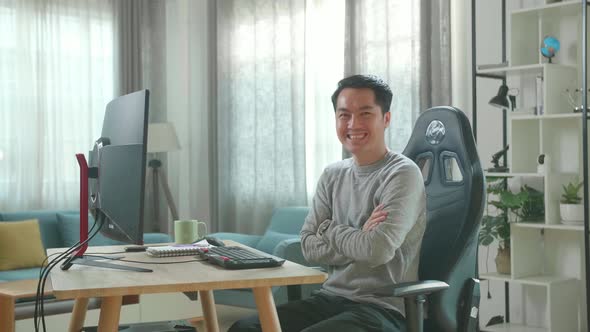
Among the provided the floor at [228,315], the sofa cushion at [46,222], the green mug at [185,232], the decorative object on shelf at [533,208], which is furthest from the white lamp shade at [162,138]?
the green mug at [185,232]

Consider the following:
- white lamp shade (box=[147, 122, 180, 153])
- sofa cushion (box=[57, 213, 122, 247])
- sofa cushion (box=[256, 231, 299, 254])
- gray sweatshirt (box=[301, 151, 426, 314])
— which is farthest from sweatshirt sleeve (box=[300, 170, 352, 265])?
white lamp shade (box=[147, 122, 180, 153])

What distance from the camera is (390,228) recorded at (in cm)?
219

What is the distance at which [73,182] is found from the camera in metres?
6.04

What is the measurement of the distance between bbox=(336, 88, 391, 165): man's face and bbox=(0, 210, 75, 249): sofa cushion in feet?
11.3

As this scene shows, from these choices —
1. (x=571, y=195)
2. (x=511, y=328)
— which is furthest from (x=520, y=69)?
(x=511, y=328)

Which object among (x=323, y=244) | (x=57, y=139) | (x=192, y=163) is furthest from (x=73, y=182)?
(x=323, y=244)

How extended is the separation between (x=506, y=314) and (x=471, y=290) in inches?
83.7

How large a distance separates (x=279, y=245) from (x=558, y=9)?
1.95 m

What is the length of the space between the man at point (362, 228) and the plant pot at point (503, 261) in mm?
1851

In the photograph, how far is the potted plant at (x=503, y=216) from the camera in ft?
12.8

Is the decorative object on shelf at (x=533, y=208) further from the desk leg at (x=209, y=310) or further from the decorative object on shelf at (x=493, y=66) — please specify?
the desk leg at (x=209, y=310)

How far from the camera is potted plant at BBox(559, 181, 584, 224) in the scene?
3.72m

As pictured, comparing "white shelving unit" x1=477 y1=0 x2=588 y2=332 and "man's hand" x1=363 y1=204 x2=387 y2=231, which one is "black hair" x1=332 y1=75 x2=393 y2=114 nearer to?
"man's hand" x1=363 y1=204 x2=387 y2=231

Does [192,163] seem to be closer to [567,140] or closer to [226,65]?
[226,65]
